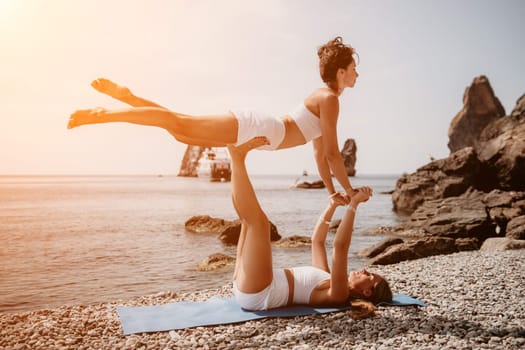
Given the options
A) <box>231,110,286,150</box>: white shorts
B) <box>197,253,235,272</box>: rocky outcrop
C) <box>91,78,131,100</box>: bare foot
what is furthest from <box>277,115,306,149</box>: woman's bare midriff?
<box>197,253,235,272</box>: rocky outcrop

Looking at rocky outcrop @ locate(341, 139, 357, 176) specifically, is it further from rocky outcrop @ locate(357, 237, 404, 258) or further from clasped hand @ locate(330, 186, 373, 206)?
clasped hand @ locate(330, 186, 373, 206)

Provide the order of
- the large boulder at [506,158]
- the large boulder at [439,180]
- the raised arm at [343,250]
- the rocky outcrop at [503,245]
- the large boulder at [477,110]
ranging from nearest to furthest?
the raised arm at [343,250], the rocky outcrop at [503,245], the large boulder at [506,158], the large boulder at [439,180], the large boulder at [477,110]

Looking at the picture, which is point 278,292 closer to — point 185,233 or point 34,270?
point 34,270

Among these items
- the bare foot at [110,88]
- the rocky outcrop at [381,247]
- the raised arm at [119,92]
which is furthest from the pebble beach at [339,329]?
the rocky outcrop at [381,247]

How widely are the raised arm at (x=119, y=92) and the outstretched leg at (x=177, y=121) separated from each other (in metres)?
0.28

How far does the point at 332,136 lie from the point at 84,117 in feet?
8.06

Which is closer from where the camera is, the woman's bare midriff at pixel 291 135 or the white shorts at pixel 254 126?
the white shorts at pixel 254 126

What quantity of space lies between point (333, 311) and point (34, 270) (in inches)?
386

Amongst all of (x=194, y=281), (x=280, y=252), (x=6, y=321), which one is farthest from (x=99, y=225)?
(x=6, y=321)

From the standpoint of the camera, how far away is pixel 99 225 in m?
23.7

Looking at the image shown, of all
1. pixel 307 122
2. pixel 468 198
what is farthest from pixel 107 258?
pixel 468 198

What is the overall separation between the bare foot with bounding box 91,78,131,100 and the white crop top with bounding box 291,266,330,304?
2.55 metres

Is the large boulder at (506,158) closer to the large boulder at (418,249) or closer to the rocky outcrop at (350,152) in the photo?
the large boulder at (418,249)

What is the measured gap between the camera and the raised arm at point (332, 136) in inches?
190
